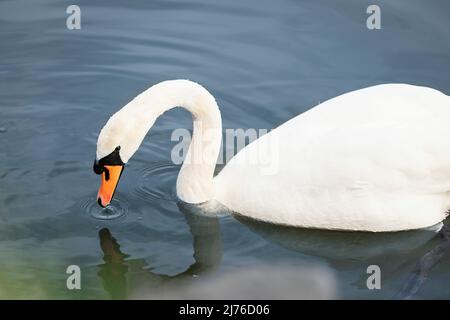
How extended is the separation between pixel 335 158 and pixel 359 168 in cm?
21

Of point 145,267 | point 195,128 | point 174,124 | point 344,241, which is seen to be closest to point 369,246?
point 344,241

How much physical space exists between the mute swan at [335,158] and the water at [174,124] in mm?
254

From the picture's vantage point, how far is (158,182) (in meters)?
9.42

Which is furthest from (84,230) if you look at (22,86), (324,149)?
(22,86)

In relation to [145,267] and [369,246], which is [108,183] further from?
[369,246]

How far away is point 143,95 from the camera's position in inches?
327

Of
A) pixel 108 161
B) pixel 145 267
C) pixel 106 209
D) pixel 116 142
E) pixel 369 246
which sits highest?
pixel 116 142

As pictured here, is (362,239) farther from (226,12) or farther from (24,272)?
(226,12)

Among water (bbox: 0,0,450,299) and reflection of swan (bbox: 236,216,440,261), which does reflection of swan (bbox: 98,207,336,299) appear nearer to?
water (bbox: 0,0,450,299)

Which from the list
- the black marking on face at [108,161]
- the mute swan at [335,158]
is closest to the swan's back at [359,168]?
A: the mute swan at [335,158]

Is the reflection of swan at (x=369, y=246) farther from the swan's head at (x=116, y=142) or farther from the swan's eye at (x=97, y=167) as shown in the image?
the swan's eye at (x=97, y=167)

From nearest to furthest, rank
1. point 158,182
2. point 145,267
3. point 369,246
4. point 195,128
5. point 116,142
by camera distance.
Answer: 1. point 116,142
2. point 145,267
3. point 369,246
4. point 195,128
5. point 158,182

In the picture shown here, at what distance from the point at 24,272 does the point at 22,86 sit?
3380 mm

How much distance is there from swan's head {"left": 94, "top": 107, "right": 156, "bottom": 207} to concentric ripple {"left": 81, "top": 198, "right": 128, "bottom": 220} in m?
0.48
